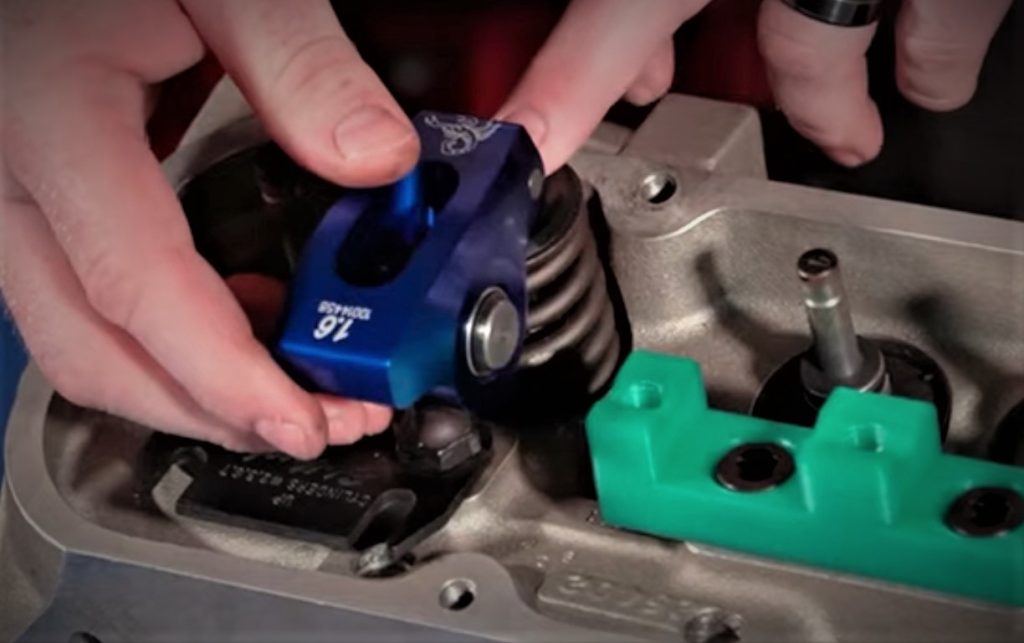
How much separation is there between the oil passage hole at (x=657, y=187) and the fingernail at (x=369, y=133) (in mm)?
154

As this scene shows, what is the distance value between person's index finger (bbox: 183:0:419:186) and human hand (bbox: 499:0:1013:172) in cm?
10

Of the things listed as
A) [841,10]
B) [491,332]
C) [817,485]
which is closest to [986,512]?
[817,485]

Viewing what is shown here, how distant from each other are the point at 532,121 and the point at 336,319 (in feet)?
0.59

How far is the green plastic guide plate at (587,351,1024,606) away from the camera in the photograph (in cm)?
72

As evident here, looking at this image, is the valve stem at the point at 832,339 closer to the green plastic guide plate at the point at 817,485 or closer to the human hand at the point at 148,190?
the green plastic guide plate at the point at 817,485

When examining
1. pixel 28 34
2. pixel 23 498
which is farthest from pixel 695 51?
pixel 23 498

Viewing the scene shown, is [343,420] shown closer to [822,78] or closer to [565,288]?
[565,288]

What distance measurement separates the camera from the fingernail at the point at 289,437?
778 mm

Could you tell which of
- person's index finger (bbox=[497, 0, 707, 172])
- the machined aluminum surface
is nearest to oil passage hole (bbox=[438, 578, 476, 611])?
the machined aluminum surface

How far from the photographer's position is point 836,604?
2.48 feet

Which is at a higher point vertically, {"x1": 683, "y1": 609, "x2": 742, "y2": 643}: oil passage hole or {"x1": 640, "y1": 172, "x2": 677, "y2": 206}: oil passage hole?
{"x1": 640, "y1": 172, "x2": 677, "y2": 206}: oil passage hole

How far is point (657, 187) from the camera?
0.90 m

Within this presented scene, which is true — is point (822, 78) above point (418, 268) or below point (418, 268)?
below

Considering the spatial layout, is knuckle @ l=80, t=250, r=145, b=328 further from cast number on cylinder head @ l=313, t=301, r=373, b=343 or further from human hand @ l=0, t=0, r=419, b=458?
cast number on cylinder head @ l=313, t=301, r=373, b=343
